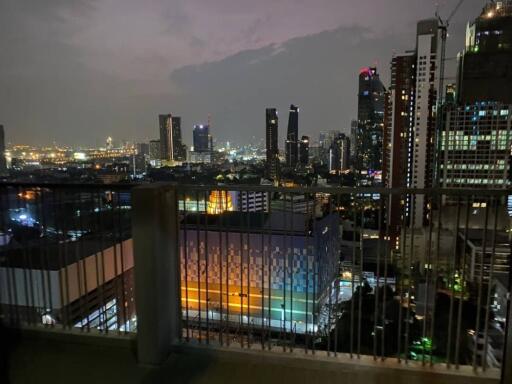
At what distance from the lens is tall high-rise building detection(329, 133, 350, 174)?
43.7 meters

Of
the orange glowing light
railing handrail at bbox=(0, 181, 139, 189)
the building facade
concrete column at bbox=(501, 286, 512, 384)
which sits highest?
railing handrail at bbox=(0, 181, 139, 189)

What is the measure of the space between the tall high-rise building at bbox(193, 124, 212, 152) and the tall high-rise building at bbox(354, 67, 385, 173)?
18475 millimetres

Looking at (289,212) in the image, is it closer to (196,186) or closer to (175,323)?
(196,186)

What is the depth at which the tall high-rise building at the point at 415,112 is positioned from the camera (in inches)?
1268

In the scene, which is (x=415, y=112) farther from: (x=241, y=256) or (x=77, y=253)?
(x=77, y=253)

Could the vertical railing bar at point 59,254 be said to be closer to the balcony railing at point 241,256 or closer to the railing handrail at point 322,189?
the balcony railing at point 241,256

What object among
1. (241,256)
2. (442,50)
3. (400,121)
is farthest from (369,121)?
(241,256)

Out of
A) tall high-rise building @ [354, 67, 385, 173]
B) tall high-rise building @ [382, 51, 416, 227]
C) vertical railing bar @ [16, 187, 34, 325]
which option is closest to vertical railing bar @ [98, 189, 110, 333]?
vertical railing bar @ [16, 187, 34, 325]

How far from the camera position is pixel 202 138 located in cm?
3016

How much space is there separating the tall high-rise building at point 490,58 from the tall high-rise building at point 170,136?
18.1 m

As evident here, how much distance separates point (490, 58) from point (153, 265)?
25.3 feet

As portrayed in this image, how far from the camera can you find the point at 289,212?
2.53 metres

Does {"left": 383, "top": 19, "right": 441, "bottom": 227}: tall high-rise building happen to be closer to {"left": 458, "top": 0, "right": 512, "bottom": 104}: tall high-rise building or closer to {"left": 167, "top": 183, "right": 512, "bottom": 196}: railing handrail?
{"left": 458, "top": 0, "right": 512, "bottom": 104}: tall high-rise building

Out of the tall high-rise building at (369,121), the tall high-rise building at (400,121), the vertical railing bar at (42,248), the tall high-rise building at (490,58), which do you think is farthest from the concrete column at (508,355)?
the tall high-rise building at (369,121)
